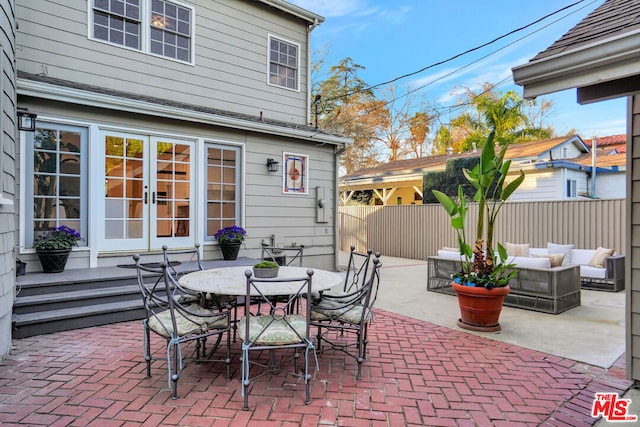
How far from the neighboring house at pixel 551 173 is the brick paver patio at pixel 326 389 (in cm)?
896

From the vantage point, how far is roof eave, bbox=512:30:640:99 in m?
1.84

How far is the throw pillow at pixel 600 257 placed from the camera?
7016 millimetres

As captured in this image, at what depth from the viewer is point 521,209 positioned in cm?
938

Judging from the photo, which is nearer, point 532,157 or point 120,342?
point 120,342

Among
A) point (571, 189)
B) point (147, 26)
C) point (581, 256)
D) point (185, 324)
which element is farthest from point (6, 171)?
point (571, 189)

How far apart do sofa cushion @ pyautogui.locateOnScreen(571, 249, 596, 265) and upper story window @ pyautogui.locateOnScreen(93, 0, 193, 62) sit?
342 inches

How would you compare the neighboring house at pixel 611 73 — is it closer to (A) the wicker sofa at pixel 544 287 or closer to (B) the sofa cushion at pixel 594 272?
(A) the wicker sofa at pixel 544 287

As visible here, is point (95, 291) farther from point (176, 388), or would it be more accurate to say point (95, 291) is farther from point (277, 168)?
point (277, 168)

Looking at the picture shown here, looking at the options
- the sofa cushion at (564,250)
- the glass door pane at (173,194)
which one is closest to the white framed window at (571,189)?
the sofa cushion at (564,250)

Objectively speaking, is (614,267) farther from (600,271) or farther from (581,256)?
(581,256)

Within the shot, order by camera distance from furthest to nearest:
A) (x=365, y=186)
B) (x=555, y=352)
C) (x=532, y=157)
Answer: (x=365, y=186) < (x=532, y=157) < (x=555, y=352)

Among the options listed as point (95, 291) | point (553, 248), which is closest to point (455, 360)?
point (95, 291)

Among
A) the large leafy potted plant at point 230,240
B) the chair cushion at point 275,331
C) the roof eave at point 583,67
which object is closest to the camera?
the roof eave at point 583,67

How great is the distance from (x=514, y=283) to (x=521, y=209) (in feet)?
15.0
